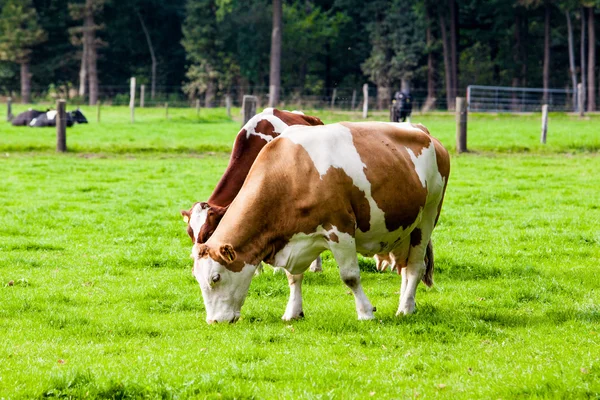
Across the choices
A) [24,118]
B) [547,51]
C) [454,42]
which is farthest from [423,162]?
[547,51]

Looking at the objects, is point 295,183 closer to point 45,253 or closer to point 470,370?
point 470,370

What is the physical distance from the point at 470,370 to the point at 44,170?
14651mm

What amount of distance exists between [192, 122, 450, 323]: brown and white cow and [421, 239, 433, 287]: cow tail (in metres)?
0.87

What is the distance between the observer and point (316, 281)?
9.03 m

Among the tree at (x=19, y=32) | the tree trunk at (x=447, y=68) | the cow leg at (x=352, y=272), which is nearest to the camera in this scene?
the cow leg at (x=352, y=272)

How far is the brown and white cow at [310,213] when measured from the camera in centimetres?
690

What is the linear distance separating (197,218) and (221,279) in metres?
0.91

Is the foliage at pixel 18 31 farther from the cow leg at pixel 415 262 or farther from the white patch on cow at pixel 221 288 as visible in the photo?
the white patch on cow at pixel 221 288

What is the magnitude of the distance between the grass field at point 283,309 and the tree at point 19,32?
48950 millimetres

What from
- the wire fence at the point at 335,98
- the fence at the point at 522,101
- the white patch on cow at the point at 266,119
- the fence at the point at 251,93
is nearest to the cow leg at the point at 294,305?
the white patch on cow at the point at 266,119

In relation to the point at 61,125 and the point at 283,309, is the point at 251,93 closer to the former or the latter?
the point at 61,125

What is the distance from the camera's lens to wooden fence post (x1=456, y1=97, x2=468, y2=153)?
72.0 ft

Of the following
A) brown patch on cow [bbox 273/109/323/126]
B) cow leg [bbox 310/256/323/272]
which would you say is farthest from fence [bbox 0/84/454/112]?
cow leg [bbox 310/256/323/272]

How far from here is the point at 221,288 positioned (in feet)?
22.7
